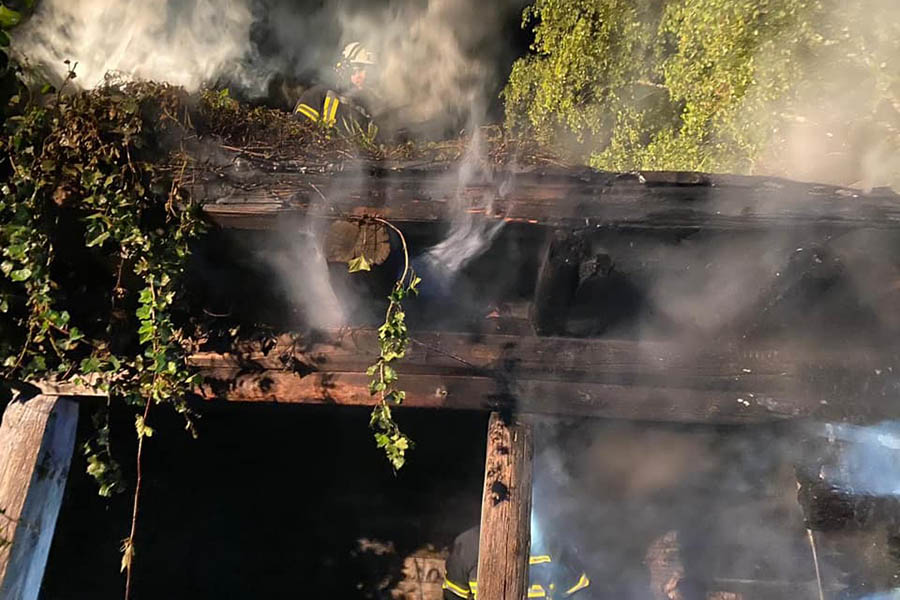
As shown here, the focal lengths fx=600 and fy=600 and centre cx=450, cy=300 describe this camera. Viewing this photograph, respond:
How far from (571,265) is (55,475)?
2899mm

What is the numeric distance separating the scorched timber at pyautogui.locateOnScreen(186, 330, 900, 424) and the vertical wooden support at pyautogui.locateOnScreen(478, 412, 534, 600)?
17 cm

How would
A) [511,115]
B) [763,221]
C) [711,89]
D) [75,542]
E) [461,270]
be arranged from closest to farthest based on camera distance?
[763,221] < [461,270] < [75,542] < [711,89] < [511,115]

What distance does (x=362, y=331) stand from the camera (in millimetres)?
3109

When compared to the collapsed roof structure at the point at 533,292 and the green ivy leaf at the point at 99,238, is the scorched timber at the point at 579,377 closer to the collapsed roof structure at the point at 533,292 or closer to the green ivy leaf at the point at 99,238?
the collapsed roof structure at the point at 533,292

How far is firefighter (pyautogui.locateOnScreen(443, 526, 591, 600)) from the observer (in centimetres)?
385

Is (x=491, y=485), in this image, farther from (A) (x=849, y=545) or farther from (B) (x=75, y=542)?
(B) (x=75, y=542)

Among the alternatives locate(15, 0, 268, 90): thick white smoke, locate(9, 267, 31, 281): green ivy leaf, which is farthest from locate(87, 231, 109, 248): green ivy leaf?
locate(15, 0, 268, 90): thick white smoke

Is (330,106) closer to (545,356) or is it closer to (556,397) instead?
(545,356)

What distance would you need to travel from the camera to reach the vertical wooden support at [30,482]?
2959mm

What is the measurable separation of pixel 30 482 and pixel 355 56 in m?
8.00

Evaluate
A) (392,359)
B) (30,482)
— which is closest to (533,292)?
(392,359)

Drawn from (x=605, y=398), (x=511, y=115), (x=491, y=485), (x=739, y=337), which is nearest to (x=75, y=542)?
(x=491, y=485)

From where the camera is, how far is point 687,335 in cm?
303

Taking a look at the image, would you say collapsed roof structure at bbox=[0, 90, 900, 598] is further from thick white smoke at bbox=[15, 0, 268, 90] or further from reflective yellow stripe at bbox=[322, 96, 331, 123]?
thick white smoke at bbox=[15, 0, 268, 90]
